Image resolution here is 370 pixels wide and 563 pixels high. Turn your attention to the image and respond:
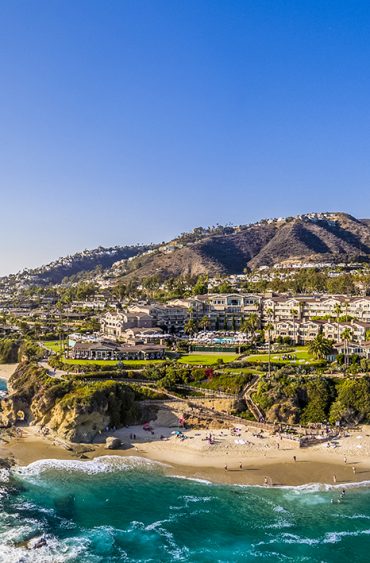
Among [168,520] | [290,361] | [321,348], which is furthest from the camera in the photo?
[290,361]

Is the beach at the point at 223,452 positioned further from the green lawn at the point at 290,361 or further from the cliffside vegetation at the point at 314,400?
the green lawn at the point at 290,361

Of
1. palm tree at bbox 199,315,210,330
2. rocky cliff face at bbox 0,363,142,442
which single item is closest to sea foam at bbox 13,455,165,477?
rocky cliff face at bbox 0,363,142,442

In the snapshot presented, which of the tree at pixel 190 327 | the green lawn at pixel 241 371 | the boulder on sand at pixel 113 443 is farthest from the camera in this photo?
the tree at pixel 190 327

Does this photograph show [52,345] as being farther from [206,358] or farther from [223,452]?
[223,452]

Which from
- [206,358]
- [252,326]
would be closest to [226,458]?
[206,358]

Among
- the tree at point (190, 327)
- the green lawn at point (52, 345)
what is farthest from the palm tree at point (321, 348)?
the green lawn at point (52, 345)


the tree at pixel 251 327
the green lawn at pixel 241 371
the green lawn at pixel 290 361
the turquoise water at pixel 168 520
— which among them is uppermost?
the tree at pixel 251 327

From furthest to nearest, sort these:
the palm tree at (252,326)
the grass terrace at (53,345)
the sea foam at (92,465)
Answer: the palm tree at (252,326) < the grass terrace at (53,345) < the sea foam at (92,465)

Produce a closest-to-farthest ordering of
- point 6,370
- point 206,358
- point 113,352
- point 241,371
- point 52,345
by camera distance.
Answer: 1. point 241,371
2. point 206,358
3. point 113,352
4. point 6,370
5. point 52,345
